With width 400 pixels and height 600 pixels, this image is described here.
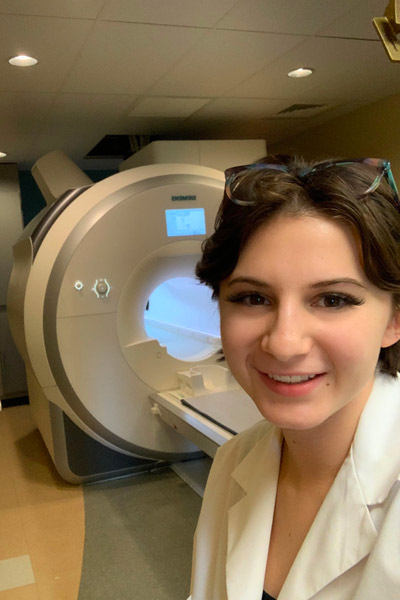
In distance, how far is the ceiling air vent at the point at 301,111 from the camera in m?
3.36

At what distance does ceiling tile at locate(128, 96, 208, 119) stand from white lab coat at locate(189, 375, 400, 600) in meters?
2.30

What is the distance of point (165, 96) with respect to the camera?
9.46 feet

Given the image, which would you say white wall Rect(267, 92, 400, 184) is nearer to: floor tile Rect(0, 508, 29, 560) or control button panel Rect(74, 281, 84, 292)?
control button panel Rect(74, 281, 84, 292)

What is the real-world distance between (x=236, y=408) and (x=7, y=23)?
5.66 feet

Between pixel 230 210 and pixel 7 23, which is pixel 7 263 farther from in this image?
pixel 230 210

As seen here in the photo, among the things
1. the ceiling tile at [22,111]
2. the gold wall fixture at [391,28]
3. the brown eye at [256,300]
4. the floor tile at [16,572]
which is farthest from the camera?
the ceiling tile at [22,111]

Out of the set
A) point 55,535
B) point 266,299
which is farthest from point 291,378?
point 55,535

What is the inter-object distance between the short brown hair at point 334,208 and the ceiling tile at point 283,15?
124cm

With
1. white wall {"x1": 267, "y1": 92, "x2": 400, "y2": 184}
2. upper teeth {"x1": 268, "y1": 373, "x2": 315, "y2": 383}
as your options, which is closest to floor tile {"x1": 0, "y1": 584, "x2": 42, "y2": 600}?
upper teeth {"x1": 268, "y1": 373, "x2": 315, "y2": 383}

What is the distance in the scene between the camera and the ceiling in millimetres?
1912

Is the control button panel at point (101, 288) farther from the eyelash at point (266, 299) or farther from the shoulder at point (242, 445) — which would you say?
the eyelash at point (266, 299)

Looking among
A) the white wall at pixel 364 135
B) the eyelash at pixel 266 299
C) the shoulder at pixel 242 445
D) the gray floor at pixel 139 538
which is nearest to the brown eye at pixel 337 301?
the eyelash at pixel 266 299

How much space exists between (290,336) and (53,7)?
5.01 ft

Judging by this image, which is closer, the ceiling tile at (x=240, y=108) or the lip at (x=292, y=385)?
the lip at (x=292, y=385)
